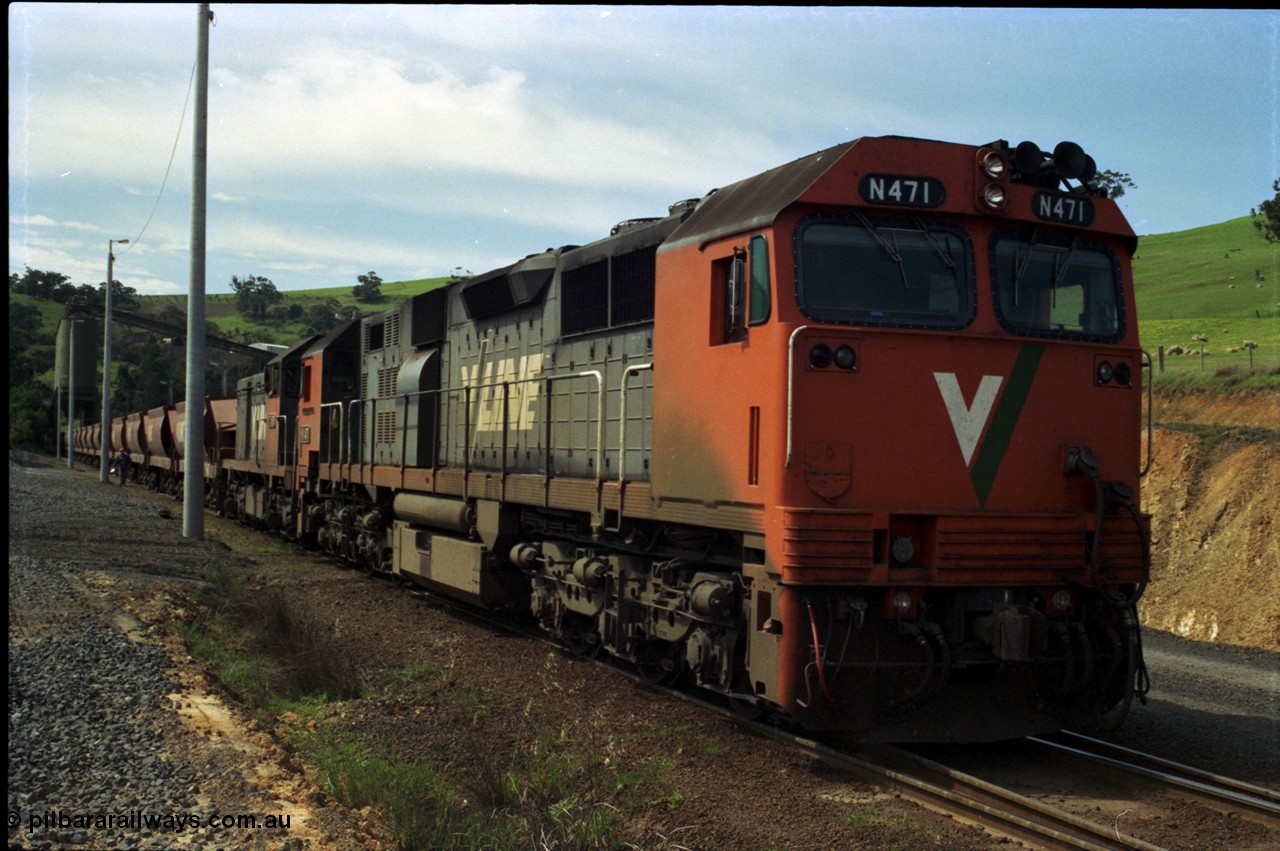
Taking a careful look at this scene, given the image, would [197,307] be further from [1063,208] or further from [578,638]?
[1063,208]

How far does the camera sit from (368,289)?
120750 millimetres

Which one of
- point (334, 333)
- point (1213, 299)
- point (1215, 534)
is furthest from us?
point (1213, 299)

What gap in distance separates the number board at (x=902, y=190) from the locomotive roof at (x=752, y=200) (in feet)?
0.89

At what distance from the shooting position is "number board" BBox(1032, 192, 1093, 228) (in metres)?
7.18

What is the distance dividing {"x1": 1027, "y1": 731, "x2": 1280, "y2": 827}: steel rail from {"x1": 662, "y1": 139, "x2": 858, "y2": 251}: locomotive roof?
399 cm

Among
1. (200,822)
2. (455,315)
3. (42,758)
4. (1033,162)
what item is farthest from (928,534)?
(455,315)

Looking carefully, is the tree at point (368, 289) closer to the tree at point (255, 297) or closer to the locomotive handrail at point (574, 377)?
the tree at point (255, 297)

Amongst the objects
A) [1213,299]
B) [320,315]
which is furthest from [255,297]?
[1213,299]

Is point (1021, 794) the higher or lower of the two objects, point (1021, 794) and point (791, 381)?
the lower

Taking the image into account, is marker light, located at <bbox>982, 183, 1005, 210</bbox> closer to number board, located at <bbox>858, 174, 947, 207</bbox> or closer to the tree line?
number board, located at <bbox>858, 174, 947, 207</bbox>

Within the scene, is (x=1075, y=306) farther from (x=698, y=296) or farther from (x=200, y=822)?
(x=200, y=822)

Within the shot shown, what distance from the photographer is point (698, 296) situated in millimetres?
7602

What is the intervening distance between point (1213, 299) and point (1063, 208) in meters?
42.8
